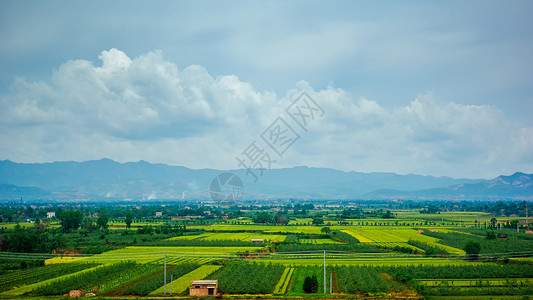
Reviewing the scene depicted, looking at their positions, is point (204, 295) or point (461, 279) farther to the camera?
point (461, 279)

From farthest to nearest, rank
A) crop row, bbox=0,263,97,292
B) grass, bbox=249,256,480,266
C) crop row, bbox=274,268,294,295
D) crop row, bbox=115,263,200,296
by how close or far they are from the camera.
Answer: grass, bbox=249,256,480,266
crop row, bbox=0,263,97,292
crop row, bbox=274,268,294,295
crop row, bbox=115,263,200,296

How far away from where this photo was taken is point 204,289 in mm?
24250

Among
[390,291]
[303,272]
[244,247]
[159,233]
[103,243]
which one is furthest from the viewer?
[159,233]

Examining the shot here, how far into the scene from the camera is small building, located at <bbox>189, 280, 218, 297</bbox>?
24188 millimetres

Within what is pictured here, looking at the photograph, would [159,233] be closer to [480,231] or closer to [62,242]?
[62,242]

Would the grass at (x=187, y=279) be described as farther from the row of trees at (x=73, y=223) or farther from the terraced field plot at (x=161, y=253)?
the row of trees at (x=73, y=223)

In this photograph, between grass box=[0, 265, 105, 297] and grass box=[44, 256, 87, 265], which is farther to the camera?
grass box=[44, 256, 87, 265]

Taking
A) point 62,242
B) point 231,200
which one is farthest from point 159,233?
point 231,200

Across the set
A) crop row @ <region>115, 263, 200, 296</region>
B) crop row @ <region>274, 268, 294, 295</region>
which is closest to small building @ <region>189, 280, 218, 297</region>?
crop row @ <region>115, 263, 200, 296</region>

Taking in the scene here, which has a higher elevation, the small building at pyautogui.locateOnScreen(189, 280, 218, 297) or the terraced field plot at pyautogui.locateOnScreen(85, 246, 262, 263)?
the small building at pyautogui.locateOnScreen(189, 280, 218, 297)

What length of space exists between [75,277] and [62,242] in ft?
56.3

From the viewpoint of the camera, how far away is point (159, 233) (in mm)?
56219

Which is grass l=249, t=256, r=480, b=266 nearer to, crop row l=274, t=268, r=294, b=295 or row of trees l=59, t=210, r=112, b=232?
crop row l=274, t=268, r=294, b=295

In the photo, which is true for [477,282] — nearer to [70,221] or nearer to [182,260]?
[182,260]
